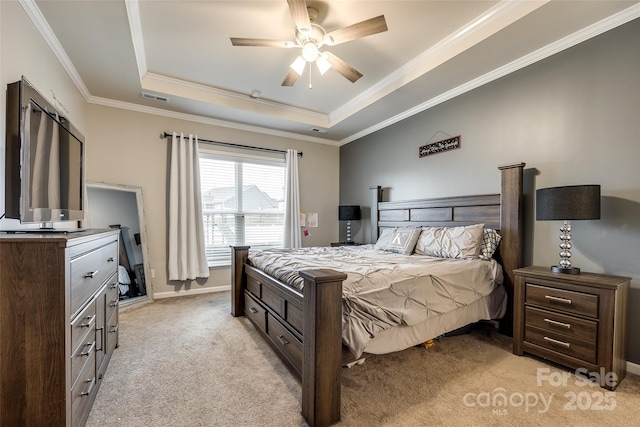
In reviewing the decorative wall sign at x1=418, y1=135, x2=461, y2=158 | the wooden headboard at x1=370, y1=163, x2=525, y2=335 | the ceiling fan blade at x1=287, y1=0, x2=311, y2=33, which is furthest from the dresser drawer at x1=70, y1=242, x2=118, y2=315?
the decorative wall sign at x1=418, y1=135, x2=461, y2=158

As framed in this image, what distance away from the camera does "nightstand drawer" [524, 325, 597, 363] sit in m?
1.96

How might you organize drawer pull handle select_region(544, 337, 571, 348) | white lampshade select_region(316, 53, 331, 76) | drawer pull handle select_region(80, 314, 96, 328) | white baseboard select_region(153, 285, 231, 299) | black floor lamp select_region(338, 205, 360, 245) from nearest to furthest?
drawer pull handle select_region(80, 314, 96, 328)
drawer pull handle select_region(544, 337, 571, 348)
white lampshade select_region(316, 53, 331, 76)
white baseboard select_region(153, 285, 231, 299)
black floor lamp select_region(338, 205, 360, 245)

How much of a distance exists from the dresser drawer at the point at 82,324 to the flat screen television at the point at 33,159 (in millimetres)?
550

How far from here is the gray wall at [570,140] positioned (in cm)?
211

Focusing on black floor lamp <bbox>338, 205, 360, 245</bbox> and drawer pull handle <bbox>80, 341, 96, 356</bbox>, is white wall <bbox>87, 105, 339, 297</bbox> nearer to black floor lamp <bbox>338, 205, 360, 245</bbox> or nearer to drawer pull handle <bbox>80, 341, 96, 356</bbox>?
black floor lamp <bbox>338, 205, 360, 245</bbox>

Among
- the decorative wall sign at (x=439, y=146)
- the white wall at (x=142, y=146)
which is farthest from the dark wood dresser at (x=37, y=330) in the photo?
the decorative wall sign at (x=439, y=146)

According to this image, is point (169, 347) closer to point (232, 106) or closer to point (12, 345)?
point (12, 345)

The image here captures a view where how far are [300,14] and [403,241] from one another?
2.48m

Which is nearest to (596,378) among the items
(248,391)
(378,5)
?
(248,391)

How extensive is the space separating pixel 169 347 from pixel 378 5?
3.42m

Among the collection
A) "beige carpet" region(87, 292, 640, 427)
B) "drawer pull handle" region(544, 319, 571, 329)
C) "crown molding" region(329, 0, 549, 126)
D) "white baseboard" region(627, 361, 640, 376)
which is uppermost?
"crown molding" region(329, 0, 549, 126)

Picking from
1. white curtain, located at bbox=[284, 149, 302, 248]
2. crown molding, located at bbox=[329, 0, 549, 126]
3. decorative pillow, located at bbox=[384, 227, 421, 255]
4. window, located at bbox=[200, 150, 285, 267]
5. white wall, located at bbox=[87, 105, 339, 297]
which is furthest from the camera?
white curtain, located at bbox=[284, 149, 302, 248]

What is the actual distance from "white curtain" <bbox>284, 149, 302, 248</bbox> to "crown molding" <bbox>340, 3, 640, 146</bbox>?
2.01 meters

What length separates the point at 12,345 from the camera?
3.64 ft
